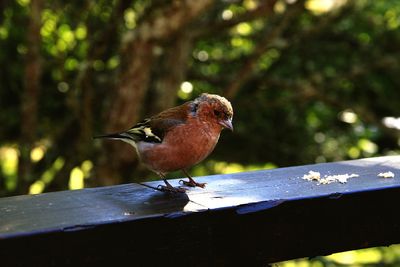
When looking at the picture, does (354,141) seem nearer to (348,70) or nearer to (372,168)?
(348,70)

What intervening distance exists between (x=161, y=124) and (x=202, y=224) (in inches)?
59.8

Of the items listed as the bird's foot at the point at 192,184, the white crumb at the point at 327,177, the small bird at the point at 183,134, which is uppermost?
the small bird at the point at 183,134

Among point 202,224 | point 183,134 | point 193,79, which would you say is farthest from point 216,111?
point 193,79

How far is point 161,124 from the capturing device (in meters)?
3.21

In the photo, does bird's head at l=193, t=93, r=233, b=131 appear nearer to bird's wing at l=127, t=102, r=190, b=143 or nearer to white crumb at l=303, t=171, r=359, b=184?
bird's wing at l=127, t=102, r=190, b=143

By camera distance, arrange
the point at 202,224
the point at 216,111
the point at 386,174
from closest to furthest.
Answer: the point at 202,224
the point at 386,174
the point at 216,111

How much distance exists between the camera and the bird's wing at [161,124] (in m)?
3.18

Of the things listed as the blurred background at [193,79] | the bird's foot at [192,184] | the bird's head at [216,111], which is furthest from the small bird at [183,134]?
the blurred background at [193,79]

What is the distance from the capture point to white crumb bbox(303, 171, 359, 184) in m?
2.16

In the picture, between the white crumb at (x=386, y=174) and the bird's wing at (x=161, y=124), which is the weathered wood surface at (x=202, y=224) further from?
the bird's wing at (x=161, y=124)

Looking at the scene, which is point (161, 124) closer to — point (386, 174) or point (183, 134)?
point (183, 134)

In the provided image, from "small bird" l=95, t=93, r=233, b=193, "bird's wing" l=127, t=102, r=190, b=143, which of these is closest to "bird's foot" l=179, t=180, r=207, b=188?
"small bird" l=95, t=93, r=233, b=193

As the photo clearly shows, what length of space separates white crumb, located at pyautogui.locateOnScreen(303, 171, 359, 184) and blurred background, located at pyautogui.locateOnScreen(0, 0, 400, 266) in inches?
110

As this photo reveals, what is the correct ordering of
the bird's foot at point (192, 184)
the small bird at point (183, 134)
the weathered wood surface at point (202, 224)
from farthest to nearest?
1. the small bird at point (183, 134)
2. the bird's foot at point (192, 184)
3. the weathered wood surface at point (202, 224)
